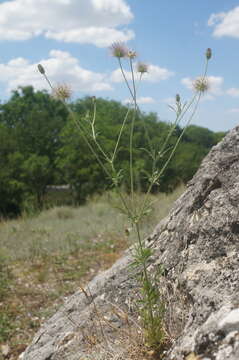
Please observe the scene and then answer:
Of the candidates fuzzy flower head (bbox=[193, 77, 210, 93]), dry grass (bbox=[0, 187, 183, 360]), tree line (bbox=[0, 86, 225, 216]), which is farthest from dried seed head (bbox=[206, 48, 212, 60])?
tree line (bbox=[0, 86, 225, 216])

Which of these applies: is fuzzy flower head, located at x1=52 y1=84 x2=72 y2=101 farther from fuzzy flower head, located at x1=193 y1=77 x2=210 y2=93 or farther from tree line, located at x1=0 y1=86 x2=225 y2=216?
tree line, located at x1=0 y1=86 x2=225 y2=216

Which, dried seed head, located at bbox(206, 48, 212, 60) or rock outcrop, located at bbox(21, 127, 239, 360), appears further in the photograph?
dried seed head, located at bbox(206, 48, 212, 60)

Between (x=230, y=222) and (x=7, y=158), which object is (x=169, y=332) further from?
(x=7, y=158)

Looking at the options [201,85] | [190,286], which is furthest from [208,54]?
[190,286]

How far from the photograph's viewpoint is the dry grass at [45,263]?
5.08 metres

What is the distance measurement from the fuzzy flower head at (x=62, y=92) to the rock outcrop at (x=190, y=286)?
0.89 metres

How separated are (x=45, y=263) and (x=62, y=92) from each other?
204 inches

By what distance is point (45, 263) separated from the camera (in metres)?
7.10

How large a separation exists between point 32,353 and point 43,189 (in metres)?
25.2

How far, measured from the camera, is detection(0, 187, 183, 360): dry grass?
508 cm

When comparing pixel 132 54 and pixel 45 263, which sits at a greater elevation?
pixel 132 54

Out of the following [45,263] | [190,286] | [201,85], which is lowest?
[45,263]

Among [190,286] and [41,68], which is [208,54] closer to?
[41,68]

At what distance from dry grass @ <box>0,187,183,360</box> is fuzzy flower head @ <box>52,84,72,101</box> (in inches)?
88.1
